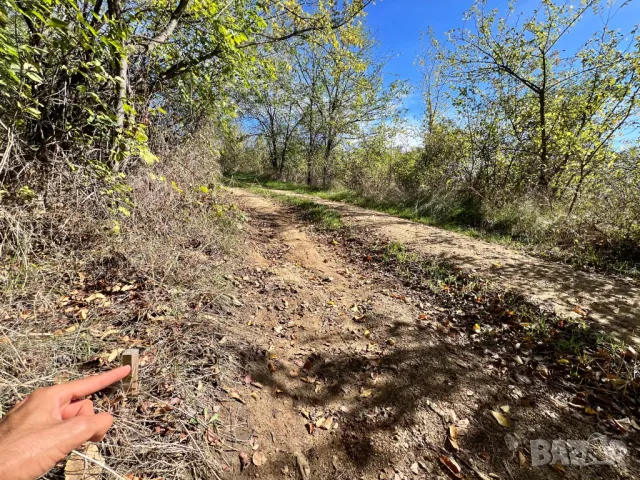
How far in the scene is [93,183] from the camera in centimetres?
325

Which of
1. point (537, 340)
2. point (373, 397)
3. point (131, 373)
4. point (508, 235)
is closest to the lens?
point (131, 373)

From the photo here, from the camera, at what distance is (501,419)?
2.18 meters

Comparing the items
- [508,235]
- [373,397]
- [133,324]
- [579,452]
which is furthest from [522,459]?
[508,235]

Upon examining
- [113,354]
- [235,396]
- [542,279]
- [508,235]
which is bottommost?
[235,396]

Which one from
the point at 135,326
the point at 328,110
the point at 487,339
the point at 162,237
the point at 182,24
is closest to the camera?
the point at 135,326

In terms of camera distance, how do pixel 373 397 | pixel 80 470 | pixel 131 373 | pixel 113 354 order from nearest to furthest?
pixel 80 470 → pixel 131 373 → pixel 113 354 → pixel 373 397

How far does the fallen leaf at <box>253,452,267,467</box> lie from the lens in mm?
1775

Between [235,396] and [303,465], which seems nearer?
[303,465]

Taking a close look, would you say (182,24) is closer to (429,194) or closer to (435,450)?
(435,450)

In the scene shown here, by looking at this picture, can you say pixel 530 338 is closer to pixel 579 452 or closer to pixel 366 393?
pixel 579 452

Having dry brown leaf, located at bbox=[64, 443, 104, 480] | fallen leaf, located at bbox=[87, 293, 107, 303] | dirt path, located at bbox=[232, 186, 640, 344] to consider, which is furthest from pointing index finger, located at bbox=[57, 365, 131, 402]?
dirt path, located at bbox=[232, 186, 640, 344]

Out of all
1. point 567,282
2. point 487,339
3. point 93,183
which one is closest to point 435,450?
point 487,339

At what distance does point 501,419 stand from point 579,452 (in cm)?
49

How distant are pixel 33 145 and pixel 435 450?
485 cm
